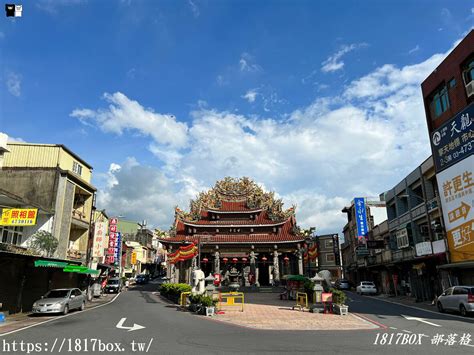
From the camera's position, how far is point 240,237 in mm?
44938

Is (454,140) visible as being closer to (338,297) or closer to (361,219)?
(338,297)

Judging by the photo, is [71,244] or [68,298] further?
[71,244]

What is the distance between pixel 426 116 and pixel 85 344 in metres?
30.4

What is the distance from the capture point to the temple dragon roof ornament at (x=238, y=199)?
152ft

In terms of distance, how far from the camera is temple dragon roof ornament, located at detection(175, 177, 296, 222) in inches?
1825

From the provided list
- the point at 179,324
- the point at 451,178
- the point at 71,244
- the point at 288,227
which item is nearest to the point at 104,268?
the point at 71,244

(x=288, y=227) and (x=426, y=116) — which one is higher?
(x=426, y=116)

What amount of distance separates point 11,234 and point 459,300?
28.3 m

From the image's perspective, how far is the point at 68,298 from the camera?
64.1 feet

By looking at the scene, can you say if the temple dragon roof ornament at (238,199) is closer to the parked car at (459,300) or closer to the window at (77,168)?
the window at (77,168)

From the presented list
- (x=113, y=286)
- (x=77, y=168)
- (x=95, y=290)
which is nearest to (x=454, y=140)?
(x=77, y=168)

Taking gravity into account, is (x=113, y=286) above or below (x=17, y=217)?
below

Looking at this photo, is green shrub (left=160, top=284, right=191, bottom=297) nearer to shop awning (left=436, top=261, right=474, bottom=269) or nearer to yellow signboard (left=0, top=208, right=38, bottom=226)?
yellow signboard (left=0, top=208, right=38, bottom=226)

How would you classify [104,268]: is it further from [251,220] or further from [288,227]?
[288,227]
